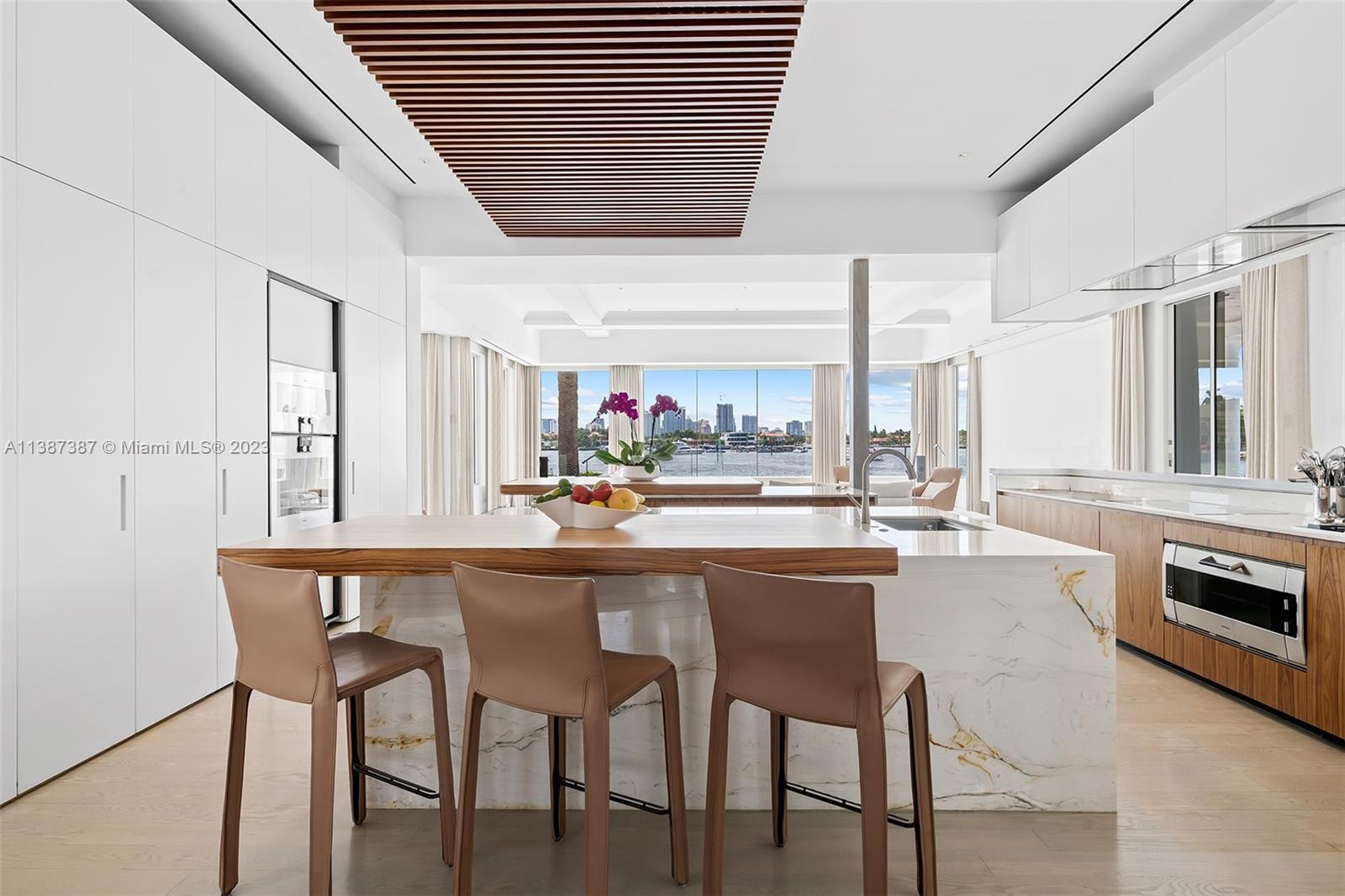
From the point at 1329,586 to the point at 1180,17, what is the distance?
7.78ft

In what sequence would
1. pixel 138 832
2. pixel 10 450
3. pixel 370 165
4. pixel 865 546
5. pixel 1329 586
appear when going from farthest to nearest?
pixel 370 165, pixel 1329 586, pixel 10 450, pixel 138 832, pixel 865 546

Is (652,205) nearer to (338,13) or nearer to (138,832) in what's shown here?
(338,13)

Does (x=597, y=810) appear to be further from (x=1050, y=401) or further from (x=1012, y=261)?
(x=1050, y=401)

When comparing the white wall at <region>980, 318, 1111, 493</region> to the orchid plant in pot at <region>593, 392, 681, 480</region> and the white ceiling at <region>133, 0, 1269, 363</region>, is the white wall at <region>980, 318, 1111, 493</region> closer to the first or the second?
the white ceiling at <region>133, 0, 1269, 363</region>

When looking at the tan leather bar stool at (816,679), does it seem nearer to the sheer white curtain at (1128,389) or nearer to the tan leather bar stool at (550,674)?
the tan leather bar stool at (550,674)

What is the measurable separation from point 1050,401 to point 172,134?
7.66 metres

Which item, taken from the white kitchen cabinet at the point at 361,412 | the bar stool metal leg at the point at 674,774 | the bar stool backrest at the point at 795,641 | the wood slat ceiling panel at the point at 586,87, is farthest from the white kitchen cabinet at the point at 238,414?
the bar stool backrest at the point at 795,641

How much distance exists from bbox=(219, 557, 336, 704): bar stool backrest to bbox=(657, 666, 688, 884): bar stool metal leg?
0.77 meters

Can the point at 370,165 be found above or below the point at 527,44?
above

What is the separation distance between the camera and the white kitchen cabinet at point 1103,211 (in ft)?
12.0

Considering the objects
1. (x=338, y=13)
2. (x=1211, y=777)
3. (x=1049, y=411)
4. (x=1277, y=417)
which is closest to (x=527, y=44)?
(x=338, y=13)

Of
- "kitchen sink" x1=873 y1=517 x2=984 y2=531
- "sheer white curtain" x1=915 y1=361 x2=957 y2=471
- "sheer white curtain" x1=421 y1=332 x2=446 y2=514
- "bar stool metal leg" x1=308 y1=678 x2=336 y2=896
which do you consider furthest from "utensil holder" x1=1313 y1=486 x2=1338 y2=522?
"sheer white curtain" x1=915 y1=361 x2=957 y2=471

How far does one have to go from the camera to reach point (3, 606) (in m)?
2.29

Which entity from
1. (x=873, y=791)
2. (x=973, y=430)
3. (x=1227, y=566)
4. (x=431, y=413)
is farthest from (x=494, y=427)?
(x=873, y=791)
